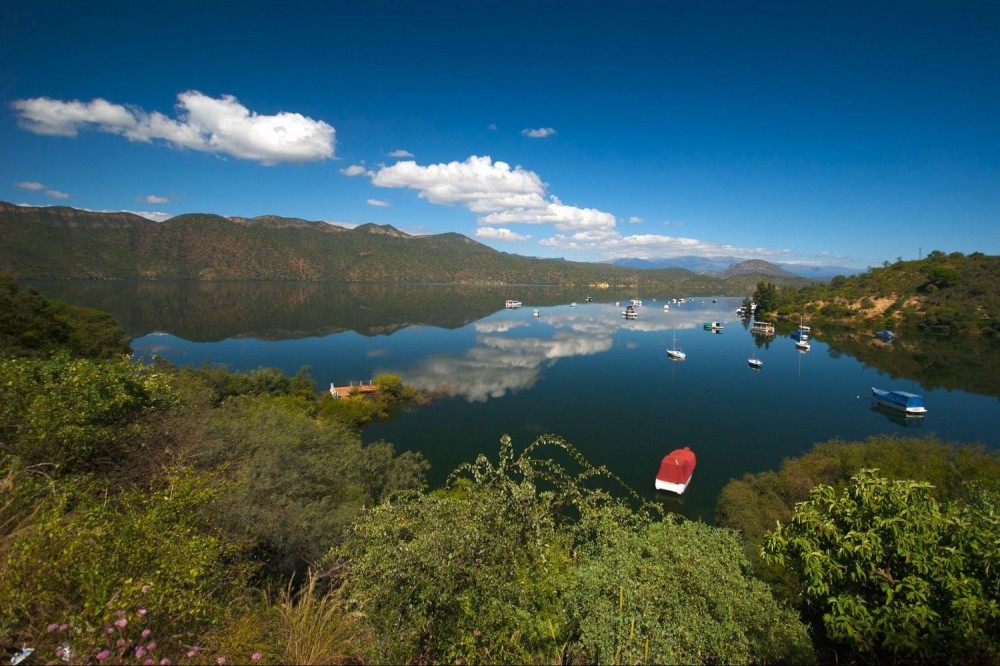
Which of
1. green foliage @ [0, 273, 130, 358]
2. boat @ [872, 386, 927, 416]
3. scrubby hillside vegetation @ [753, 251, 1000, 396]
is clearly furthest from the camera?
scrubby hillside vegetation @ [753, 251, 1000, 396]

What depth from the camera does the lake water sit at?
30734mm

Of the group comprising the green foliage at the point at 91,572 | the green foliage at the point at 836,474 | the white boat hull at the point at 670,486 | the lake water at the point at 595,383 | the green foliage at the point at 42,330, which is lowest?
the lake water at the point at 595,383

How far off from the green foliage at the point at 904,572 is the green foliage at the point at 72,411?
11.6 meters

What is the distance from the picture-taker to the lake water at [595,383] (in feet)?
101

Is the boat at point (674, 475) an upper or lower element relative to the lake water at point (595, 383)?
upper

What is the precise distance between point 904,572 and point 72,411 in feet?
44.6

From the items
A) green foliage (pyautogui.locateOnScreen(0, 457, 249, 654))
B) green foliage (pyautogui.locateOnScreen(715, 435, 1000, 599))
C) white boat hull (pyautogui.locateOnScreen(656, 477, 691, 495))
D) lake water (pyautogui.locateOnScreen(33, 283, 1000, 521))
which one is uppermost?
green foliage (pyautogui.locateOnScreen(0, 457, 249, 654))

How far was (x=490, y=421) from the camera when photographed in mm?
35344

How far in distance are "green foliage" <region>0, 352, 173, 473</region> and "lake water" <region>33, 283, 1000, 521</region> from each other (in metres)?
16.8

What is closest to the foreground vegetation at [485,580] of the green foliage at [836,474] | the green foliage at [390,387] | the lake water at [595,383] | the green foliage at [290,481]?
the green foliage at [290,481]

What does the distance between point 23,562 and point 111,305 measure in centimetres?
13336

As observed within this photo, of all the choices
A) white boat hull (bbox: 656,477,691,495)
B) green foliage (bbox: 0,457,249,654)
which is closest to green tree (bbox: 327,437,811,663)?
green foliage (bbox: 0,457,249,654)

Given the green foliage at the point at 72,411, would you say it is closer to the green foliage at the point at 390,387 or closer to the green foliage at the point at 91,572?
the green foliage at the point at 91,572

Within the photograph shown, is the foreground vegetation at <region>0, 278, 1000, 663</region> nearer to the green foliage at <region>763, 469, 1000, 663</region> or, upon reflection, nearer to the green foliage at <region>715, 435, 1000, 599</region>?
the green foliage at <region>763, 469, 1000, 663</region>
